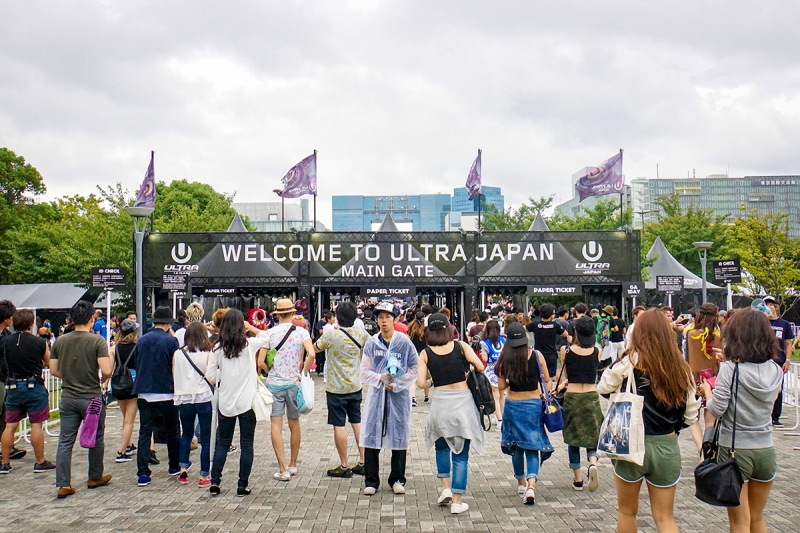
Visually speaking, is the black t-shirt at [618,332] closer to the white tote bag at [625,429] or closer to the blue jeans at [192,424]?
the blue jeans at [192,424]

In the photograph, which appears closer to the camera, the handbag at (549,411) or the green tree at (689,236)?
the handbag at (549,411)

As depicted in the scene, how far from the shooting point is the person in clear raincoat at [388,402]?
6922mm

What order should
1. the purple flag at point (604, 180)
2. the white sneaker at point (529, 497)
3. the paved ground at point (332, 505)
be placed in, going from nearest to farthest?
the paved ground at point (332, 505), the white sneaker at point (529, 497), the purple flag at point (604, 180)

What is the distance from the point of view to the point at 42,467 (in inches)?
328

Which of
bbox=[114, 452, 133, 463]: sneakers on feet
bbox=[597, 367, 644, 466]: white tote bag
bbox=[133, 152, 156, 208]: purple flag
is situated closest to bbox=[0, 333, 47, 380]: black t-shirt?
bbox=[114, 452, 133, 463]: sneakers on feet

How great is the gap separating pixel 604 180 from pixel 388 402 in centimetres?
1984

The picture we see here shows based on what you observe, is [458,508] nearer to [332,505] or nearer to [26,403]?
[332,505]

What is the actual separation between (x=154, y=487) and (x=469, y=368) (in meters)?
3.47

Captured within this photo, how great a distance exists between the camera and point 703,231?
43.8m

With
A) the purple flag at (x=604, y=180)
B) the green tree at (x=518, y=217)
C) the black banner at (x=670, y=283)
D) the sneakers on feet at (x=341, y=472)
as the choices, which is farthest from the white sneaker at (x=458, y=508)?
the green tree at (x=518, y=217)

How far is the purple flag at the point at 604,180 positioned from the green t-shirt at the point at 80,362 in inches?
782

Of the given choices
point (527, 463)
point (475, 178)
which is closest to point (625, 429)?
point (527, 463)

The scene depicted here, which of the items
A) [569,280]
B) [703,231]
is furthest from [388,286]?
[703,231]

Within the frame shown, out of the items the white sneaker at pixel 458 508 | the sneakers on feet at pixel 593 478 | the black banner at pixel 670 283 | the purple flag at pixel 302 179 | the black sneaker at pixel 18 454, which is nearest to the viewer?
the white sneaker at pixel 458 508
